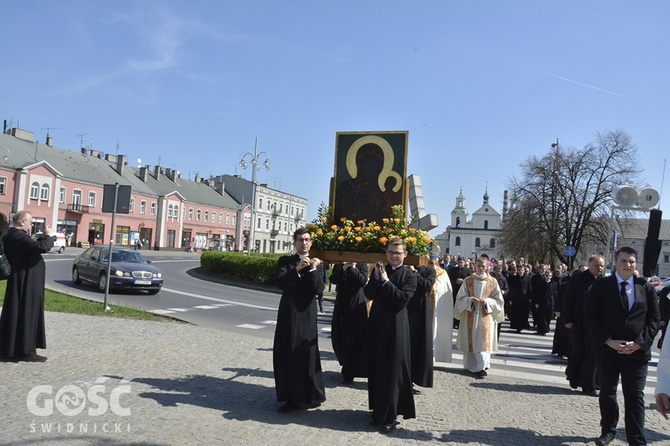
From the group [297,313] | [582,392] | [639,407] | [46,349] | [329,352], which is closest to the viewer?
[639,407]

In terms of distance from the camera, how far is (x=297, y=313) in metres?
5.88

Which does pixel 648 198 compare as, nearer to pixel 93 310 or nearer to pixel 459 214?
pixel 93 310

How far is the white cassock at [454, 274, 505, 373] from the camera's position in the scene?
8.45m

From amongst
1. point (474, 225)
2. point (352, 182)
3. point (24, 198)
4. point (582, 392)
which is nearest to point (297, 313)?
point (352, 182)

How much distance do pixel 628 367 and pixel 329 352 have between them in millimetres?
5723

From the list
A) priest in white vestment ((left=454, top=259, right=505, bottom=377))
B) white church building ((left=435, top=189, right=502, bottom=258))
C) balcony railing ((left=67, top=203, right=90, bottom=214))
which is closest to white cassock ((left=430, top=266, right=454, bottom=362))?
priest in white vestment ((left=454, top=259, right=505, bottom=377))

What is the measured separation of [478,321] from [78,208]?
5588cm

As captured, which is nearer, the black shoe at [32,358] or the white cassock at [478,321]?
the black shoe at [32,358]

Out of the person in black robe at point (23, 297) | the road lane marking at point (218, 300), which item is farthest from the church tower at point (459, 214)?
the person in black robe at point (23, 297)

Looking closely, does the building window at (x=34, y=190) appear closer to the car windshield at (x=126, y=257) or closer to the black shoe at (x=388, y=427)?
the car windshield at (x=126, y=257)

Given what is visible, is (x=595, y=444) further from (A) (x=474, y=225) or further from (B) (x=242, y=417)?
(A) (x=474, y=225)

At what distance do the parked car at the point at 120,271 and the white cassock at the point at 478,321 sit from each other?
12.5 m

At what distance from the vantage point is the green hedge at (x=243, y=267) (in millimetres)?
25533

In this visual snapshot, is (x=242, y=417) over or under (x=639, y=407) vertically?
under
